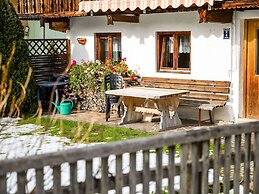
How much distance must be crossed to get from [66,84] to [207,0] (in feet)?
20.5

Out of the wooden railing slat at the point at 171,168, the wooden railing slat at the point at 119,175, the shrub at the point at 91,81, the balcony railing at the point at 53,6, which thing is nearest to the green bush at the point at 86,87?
the shrub at the point at 91,81

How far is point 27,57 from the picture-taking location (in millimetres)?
16250

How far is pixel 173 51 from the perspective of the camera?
50.1 feet

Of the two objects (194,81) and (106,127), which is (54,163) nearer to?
(106,127)

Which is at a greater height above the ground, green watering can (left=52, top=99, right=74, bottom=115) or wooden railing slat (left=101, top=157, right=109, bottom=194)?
wooden railing slat (left=101, top=157, right=109, bottom=194)

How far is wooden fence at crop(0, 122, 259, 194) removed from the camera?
3.74m

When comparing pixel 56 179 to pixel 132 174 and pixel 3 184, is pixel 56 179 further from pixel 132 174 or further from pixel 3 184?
pixel 132 174

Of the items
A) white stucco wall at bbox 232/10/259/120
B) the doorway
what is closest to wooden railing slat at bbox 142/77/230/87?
white stucco wall at bbox 232/10/259/120

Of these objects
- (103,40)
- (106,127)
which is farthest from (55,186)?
(103,40)

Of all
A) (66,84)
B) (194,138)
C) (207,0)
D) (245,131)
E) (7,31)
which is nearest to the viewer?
(194,138)

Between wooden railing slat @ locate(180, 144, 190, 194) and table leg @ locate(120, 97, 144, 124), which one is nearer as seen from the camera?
wooden railing slat @ locate(180, 144, 190, 194)

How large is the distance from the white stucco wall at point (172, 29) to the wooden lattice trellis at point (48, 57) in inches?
34.7

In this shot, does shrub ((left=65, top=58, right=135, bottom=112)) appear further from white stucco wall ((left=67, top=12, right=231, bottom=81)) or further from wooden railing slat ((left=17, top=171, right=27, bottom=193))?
wooden railing slat ((left=17, top=171, right=27, bottom=193))

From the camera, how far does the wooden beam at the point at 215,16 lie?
13.2 metres
